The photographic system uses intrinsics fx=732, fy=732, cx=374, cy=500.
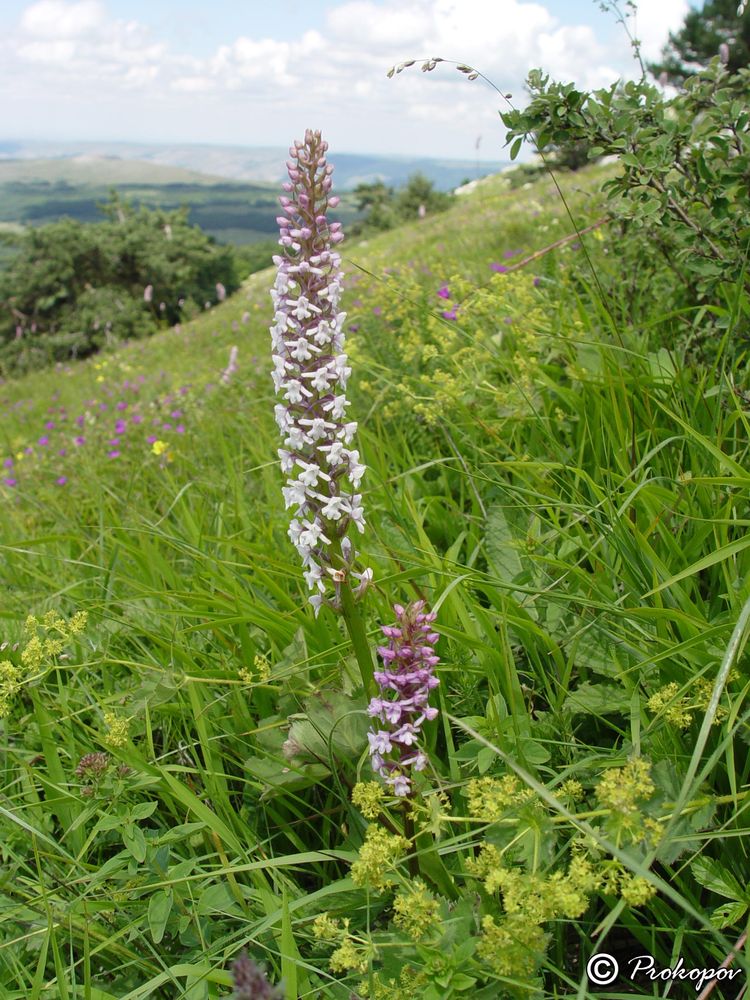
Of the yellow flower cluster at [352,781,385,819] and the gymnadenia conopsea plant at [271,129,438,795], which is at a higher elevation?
the gymnadenia conopsea plant at [271,129,438,795]

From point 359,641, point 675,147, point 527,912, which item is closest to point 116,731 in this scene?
point 359,641

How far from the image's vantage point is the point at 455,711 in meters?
2.31

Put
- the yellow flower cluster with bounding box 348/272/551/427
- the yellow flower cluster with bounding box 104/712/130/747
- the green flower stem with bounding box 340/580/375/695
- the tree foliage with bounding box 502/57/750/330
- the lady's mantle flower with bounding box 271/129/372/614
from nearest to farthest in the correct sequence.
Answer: the lady's mantle flower with bounding box 271/129/372/614
the green flower stem with bounding box 340/580/375/695
the yellow flower cluster with bounding box 104/712/130/747
the tree foliage with bounding box 502/57/750/330
the yellow flower cluster with bounding box 348/272/551/427

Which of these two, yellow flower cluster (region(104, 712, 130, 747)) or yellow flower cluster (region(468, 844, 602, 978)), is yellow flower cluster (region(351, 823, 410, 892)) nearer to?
yellow flower cluster (region(468, 844, 602, 978))

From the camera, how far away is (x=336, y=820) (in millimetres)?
2316

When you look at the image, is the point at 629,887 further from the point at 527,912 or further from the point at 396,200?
the point at 396,200

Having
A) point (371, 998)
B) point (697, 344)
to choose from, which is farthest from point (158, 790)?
point (697, 344)

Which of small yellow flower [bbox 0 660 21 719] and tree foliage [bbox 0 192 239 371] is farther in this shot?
tree foliage [bbox 0 192 239 371]

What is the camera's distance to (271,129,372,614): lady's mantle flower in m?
1.82

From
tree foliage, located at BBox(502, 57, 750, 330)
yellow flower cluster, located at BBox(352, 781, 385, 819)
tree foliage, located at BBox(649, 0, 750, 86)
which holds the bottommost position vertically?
Answer: yellow flower cluster, located at BBox(352, 781, 385, 819)

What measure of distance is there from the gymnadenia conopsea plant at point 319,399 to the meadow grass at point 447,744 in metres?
0.15

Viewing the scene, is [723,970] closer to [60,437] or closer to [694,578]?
[694,578]

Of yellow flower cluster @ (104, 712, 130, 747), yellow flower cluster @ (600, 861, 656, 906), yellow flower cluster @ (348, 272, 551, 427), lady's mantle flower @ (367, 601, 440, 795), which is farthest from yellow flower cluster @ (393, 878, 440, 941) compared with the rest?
yellow flower cluster @ (348, 272, 551, 427)

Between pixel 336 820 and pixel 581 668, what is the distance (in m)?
0.92
